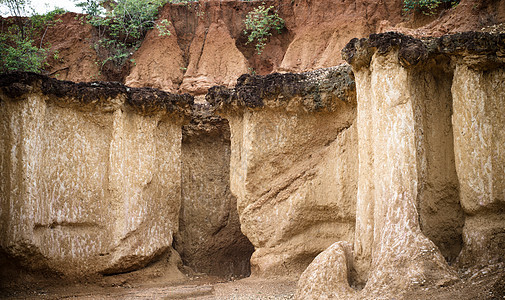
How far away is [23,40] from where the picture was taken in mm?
12633

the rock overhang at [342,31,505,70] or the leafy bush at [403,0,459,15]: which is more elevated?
the leafy bush at [403,0,459,15]

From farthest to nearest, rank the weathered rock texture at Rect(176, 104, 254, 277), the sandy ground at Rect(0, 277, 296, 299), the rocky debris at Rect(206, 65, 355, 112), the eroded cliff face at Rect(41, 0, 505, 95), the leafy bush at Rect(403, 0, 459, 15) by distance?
the eroded cliff face at Rect(41, 0, 505, 95) < the weathered rock texture at Rect(176, 104, 254, 277) < the leafy bush at Rect(403, 0, 459, 15) < the rocky debris at Rect(206, 65, 355, 112) < the sandy ground at Rect(0, 277, 296, 299)

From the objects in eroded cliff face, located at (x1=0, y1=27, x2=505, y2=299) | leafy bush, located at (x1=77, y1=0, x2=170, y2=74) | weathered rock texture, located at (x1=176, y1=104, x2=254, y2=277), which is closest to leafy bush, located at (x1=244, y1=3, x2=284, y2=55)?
leafy bush, located at (x1=77, y1=0, x2=170, y2=74)

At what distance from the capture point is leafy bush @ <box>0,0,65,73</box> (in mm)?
11852

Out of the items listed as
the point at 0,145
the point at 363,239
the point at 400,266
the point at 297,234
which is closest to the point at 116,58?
the point at 0,145

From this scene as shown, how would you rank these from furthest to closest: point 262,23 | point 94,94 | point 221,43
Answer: point 221,43
point 262,23
point 94,94

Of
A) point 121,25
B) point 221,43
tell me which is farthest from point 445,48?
point 121,25

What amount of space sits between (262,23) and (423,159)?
A: 742 cm

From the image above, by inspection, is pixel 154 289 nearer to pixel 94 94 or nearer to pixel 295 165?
pixel 295 165

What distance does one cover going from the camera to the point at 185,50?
553 inches

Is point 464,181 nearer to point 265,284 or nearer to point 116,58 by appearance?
point 265,284

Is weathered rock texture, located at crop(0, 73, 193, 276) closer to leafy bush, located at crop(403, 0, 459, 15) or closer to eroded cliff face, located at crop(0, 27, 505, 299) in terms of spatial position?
eroded cliff face, located at crop(0, 27, 505, 299)

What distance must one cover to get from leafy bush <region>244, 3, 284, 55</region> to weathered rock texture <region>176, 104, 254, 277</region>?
8.84 ft

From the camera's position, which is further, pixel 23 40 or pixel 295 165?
pixel 23 40
